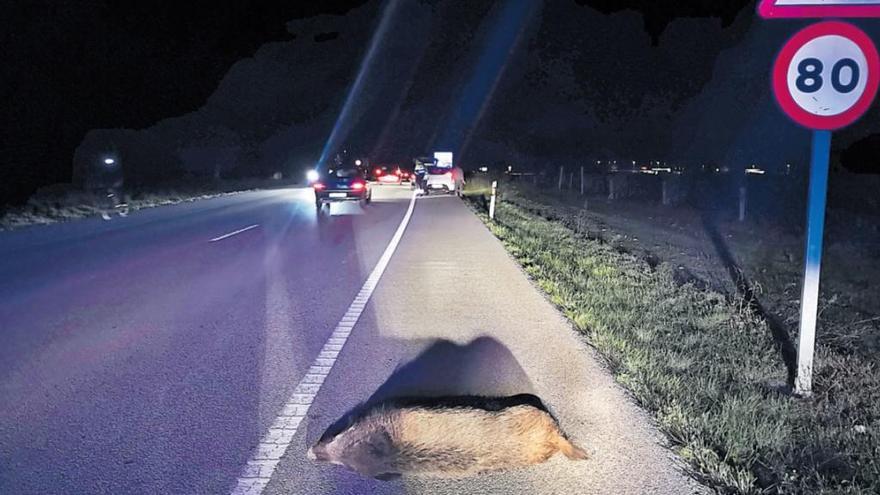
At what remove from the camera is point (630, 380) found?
593cm

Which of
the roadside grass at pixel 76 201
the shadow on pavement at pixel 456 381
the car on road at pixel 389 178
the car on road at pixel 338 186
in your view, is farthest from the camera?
the car on road at pixel 389 178

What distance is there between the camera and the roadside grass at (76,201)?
71.5ft

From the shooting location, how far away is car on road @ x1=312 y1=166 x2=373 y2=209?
26.1m

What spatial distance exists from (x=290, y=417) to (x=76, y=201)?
79.1 feet

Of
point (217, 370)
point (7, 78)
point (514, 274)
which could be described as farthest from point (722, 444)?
point (7, 78)

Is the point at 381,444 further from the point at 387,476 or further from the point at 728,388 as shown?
the point at 728,388

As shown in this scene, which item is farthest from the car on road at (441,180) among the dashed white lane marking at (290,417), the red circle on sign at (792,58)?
the red circle on sign at (792,58)

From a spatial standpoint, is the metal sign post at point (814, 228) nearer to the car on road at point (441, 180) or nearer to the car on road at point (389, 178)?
the car on road at point (441, 180)

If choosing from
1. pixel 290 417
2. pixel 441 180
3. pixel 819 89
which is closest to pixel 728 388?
pixel 819 89

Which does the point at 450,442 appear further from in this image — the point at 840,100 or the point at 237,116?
the point at 237,116

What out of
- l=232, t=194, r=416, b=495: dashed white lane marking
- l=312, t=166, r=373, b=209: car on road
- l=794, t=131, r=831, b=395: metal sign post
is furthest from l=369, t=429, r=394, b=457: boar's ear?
l=312, t=166, r=373, b=209: car on road

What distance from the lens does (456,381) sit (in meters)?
5.96

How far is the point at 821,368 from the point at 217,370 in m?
4.96

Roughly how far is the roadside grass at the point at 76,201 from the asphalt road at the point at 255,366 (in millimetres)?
9308
